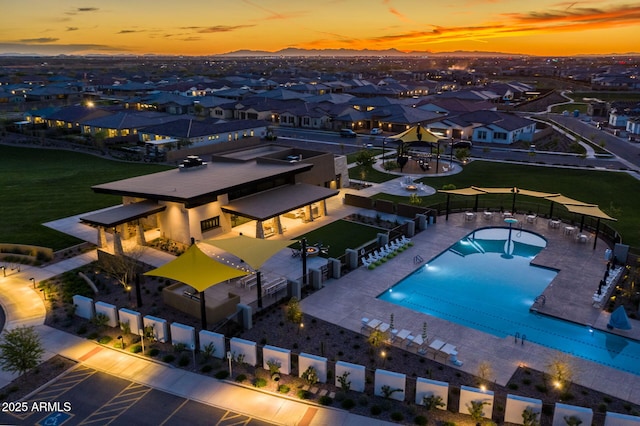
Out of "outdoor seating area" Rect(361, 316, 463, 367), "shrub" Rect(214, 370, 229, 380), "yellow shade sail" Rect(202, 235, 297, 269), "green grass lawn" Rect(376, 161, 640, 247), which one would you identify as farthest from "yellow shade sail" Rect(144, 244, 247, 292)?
"green grass lawn" Rect(376, 161, 640, 247)

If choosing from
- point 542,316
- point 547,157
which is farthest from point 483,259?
point 547,157

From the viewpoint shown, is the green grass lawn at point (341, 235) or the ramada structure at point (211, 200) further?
the green grass lawn at point (341, 235)

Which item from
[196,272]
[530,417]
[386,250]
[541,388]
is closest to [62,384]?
[196,272]

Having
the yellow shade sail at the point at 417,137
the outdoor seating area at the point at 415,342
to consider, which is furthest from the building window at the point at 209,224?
the yellow shade sail at the point at 417,137

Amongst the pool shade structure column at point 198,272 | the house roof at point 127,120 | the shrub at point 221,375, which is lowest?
the shrub at point 221,375

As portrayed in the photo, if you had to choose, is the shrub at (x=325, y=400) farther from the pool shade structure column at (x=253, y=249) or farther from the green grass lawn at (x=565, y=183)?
the green grass lawn at (x=565, y=183)

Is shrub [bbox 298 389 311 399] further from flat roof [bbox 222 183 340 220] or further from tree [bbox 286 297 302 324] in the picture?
flat roof [bbox 222 183 340 220]

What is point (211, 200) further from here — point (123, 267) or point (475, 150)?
point (475, 150)
